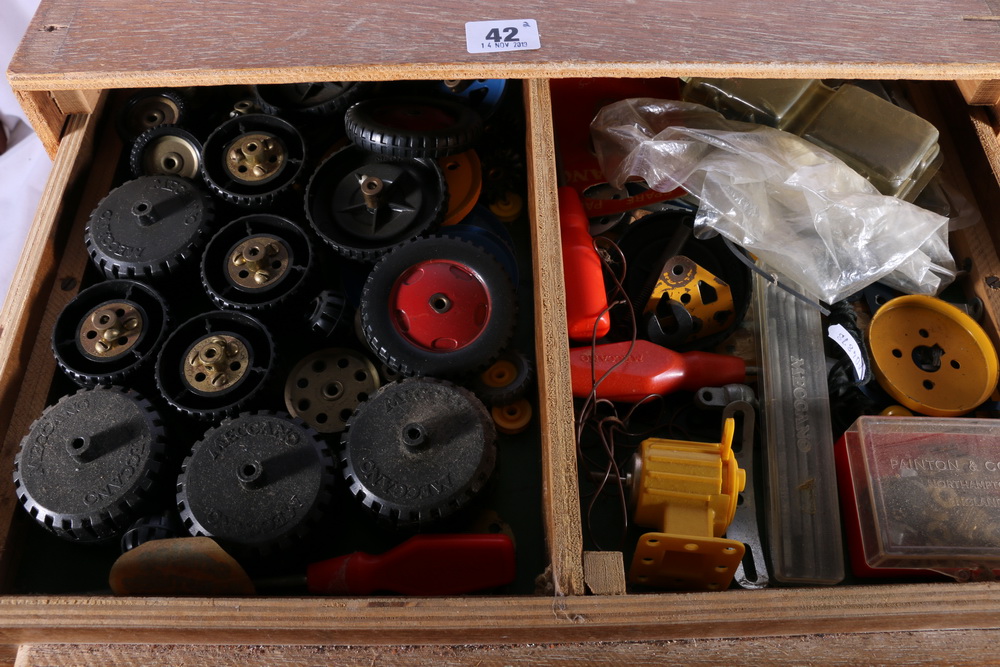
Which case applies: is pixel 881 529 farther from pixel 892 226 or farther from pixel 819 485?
pixel 892 226

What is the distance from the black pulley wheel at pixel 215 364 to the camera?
0.99 m

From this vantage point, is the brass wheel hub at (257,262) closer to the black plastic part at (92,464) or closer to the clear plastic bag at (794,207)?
the black plastic part at (92,464)

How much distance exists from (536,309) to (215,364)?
427mm

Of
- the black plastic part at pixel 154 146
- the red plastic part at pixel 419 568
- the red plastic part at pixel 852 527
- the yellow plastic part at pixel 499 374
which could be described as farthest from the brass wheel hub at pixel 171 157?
the red plastic part at pixel 852 527

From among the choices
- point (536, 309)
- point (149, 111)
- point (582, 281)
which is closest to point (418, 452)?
point (536, 309)

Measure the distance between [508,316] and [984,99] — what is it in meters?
0.84

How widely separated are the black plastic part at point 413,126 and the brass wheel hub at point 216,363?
0.34 m

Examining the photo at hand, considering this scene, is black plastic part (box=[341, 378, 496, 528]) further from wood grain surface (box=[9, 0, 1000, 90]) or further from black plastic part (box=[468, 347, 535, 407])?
wood grain surface (box=[9, 0, 1000, 90])

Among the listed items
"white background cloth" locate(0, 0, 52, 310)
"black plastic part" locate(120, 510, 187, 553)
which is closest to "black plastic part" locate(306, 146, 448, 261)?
"black plastic part" locate(120, 510, 187, 553)

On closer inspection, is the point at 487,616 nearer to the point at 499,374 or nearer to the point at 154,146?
the point at 499,374

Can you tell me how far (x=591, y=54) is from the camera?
1.03m

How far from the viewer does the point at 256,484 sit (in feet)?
2.93

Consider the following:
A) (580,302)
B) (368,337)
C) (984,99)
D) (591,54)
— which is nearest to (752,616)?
(580,302)

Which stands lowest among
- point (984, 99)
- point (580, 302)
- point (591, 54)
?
point (580, 302)
